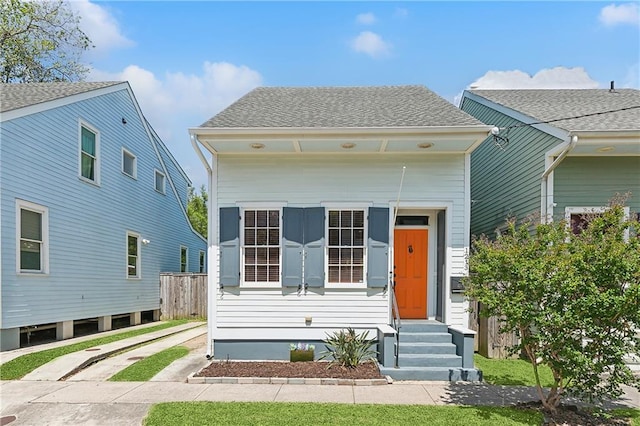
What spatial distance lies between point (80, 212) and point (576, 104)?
12.5 meters

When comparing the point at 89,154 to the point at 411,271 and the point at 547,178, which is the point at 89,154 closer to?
the point at 411,271

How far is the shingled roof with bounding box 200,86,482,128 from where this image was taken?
A: 22.8 ft

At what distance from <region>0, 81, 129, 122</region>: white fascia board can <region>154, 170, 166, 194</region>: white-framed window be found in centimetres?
368

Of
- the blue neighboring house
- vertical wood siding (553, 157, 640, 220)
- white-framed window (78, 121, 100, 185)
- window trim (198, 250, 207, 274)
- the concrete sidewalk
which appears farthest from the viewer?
window trim (198, 250, 207, 274)

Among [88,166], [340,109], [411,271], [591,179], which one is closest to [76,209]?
[88,166]

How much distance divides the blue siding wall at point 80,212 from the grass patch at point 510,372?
358 inches

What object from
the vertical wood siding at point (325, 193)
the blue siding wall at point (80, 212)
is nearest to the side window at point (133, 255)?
the blue siding wall at point (80, 212)

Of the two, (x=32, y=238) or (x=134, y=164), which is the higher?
(x=134, y=164)

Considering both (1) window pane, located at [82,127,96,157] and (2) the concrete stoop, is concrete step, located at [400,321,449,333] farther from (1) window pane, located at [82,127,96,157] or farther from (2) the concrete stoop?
(1) window pane, located at [82,127,96,157]

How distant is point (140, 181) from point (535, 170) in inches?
463

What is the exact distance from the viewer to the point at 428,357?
21.3ft

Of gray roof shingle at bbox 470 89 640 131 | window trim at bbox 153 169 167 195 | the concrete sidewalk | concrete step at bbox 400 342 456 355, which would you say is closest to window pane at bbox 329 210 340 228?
concrete step at bbox 400 342 456 355

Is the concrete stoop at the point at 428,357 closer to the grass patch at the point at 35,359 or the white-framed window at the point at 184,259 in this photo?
the grass patch at the point at 35,359

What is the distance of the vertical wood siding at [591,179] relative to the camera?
7.63 metres
